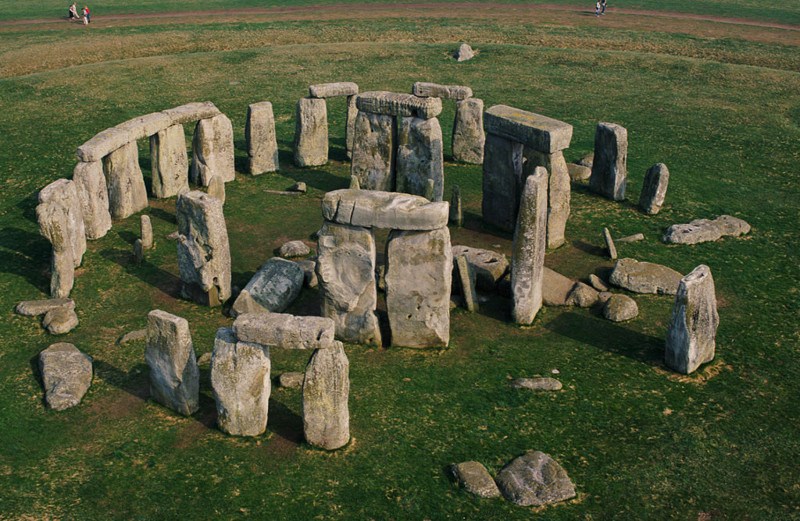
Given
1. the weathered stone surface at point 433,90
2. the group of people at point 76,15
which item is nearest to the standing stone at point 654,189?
the weathered stone surface at point 433,90

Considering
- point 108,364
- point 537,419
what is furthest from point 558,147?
point 108,364

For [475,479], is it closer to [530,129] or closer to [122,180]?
[530,129]

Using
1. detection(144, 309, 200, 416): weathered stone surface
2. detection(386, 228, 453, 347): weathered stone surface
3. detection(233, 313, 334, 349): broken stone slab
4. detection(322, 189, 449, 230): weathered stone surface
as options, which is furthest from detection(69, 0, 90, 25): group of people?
detection(233, 313, 334, 349): broken stone slab

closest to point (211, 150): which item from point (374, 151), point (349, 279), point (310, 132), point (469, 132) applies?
point (310, 132)

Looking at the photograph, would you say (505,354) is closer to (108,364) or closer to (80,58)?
(108,364)

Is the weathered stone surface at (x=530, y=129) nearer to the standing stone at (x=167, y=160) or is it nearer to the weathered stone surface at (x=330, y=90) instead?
the weathered stone surface at (x=330, y=90)

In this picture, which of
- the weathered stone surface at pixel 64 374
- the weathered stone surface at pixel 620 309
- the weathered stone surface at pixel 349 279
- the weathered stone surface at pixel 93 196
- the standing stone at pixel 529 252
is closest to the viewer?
the weathered stone surface at pixel 64 374

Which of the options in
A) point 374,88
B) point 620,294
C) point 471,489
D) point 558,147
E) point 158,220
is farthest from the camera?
point 374,88
